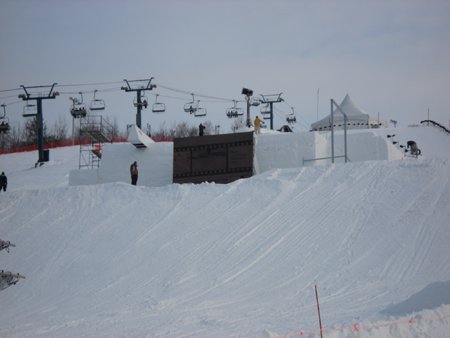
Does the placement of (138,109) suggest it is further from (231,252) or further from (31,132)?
(31,132)

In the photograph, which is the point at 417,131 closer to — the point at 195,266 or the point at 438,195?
the point at 438,195

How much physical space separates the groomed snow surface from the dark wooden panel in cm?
280

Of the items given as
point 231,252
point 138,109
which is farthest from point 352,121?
point 231,252

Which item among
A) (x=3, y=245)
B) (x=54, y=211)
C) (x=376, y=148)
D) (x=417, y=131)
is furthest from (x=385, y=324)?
(x=417, y=131)

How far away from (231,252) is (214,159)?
341 inches

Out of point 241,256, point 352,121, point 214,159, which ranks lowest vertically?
point 241,256

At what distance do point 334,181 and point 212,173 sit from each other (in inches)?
237

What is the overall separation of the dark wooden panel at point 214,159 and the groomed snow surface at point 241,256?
280 centimetres

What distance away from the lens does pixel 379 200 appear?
18172mm

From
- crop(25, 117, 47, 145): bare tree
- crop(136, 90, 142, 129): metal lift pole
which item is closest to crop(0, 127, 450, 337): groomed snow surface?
crop(136, 90, 142, 129): metal lift pole

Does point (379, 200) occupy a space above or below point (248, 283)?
above

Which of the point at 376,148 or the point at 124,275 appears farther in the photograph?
the point at 376,148

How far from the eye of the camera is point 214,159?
25062 mm

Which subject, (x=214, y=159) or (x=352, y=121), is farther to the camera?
(x=352, y=121)
